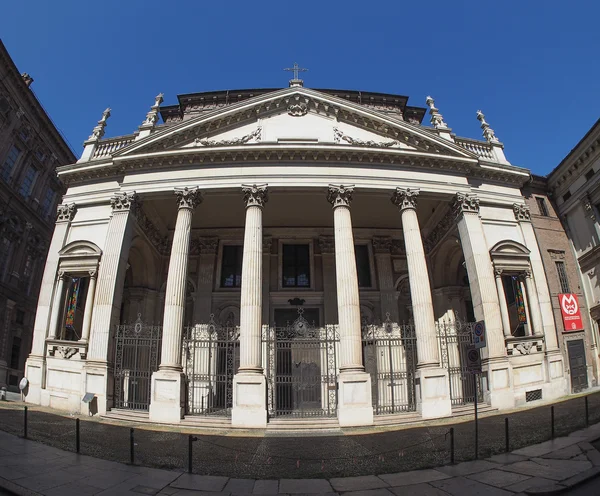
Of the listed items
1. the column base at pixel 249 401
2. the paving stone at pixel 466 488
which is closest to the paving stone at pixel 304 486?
the paving stone at pixel 466 488

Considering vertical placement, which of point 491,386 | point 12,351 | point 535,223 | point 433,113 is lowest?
point 491,386

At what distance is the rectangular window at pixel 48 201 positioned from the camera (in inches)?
1097

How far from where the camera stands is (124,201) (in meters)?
17.9

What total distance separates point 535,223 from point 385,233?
7.84m

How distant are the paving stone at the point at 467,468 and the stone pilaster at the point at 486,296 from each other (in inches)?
344

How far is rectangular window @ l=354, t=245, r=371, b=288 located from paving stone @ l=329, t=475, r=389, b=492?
16.1m

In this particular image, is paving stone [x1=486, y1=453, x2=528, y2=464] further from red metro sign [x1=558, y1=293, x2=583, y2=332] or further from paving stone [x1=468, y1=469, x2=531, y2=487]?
red metro sign [x1=558, y1=293, x2=583, y2=332]

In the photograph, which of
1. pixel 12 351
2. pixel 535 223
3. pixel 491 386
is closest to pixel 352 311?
pixel 491 386

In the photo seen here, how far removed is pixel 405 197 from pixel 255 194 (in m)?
6.76

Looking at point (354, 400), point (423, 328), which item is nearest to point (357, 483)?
point (354, 400)

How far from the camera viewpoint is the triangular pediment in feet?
59.8

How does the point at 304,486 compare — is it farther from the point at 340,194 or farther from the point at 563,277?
the point at 563,277

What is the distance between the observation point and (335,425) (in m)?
13.2

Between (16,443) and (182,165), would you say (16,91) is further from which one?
(16,443)
